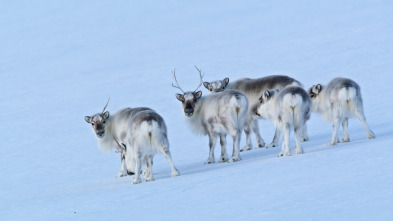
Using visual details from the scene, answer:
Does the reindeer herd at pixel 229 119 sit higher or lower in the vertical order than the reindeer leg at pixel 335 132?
higher

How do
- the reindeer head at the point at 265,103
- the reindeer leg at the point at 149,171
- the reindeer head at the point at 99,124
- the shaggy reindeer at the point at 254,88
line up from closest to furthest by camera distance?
1. the reindeer leg at the point at 149,171
2. the reindeer head at the point at 99,124
3. the reindeer head at the point at 265,103
4. the shaggy reindeer at the point at 254,88

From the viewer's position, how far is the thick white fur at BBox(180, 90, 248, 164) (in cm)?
1438

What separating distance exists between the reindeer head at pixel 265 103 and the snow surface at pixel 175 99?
2.44 ft

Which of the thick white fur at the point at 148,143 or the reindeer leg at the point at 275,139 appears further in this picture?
the reindeer leg at the point at 275,139

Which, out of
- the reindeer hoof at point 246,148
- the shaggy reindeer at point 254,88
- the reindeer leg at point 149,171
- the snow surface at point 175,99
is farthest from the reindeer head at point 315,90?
the reindeer leg at point 149,171

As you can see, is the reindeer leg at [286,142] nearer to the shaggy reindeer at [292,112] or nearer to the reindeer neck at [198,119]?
the shaggy reindeer at [292,112]

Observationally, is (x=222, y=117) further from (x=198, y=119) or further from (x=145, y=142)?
(x=145, y=142)

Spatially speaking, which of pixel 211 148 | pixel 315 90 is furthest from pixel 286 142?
pixel 315 90

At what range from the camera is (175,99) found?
25766 mm

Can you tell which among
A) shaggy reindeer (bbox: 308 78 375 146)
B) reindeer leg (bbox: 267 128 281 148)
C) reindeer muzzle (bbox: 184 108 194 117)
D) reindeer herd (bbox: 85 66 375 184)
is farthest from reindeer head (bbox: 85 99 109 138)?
shaggy reindeer (bbox: 308 78 375 146)

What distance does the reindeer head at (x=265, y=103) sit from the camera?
612 inches

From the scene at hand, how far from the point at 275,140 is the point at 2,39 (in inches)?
1381

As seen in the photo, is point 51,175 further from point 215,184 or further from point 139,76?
point 139,76

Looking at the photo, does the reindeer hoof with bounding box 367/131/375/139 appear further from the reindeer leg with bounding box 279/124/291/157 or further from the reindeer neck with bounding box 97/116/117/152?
the reindeer neck with bounding box 97/116/117/152
